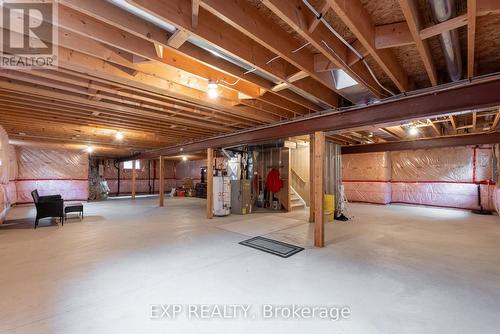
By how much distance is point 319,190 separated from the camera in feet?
13.1

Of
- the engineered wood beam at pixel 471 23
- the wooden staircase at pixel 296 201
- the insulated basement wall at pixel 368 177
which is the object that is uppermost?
the engineered wood beam at pixel 471 23

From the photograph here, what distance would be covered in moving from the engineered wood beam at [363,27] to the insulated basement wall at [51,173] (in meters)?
12.1

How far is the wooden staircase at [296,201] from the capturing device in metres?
7.87

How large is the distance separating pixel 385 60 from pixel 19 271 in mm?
4978

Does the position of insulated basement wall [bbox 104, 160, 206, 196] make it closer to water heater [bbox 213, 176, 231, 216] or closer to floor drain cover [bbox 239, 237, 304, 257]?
water heater [bbox 213, 176, 231, 216]

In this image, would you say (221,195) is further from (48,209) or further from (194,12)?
(194,12)

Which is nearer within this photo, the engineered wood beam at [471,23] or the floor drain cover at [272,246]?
the engineered wood beam at [471,23]

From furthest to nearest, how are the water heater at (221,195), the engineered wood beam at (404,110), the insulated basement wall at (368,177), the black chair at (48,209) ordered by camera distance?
the insulated basement wall at (368,177), the water heater at (221,195), the black chair at (48,209), the engineered wood beam at (404,110)

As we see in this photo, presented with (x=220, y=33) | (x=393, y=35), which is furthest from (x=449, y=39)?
(x=220, y=33)

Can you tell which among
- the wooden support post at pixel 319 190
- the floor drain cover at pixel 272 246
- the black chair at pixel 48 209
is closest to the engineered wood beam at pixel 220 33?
the wooden support post at pixel 319 190

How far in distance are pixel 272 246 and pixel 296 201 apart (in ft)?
14.6

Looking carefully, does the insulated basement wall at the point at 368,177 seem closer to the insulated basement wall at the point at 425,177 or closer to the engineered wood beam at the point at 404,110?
the insulated basement wall at the point at 425,177

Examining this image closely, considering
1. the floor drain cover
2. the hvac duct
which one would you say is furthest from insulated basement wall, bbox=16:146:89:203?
the hvac duct

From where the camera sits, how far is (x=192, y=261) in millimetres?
3145
